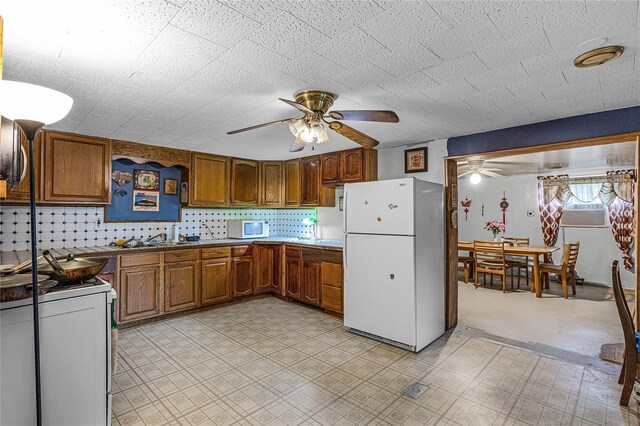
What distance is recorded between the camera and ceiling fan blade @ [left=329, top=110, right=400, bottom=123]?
2.05m

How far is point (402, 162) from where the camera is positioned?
12.9ft

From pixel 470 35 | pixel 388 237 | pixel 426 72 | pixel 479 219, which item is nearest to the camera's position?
pixel 470 35

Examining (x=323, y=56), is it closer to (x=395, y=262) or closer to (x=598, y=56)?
(x=598, y=56)

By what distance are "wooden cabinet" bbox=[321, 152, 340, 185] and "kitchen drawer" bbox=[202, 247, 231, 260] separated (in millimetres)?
1613

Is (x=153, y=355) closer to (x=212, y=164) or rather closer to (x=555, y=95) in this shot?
(x=212, y=164)

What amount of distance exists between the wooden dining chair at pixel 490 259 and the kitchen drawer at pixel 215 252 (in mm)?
4133

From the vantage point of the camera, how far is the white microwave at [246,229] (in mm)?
4852

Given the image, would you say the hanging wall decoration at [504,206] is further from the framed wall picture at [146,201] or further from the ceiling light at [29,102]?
the ceiling light at [29,102]

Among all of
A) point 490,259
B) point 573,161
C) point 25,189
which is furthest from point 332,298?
point 573,161

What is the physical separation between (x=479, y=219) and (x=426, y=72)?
243 inches

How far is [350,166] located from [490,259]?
326 centimetres

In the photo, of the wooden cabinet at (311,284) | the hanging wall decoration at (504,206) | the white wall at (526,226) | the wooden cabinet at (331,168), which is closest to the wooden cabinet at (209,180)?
the wooden cabinet at (331,168)

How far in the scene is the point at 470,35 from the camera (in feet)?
→ 5.00

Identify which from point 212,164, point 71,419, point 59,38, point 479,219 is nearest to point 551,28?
point 59,38
